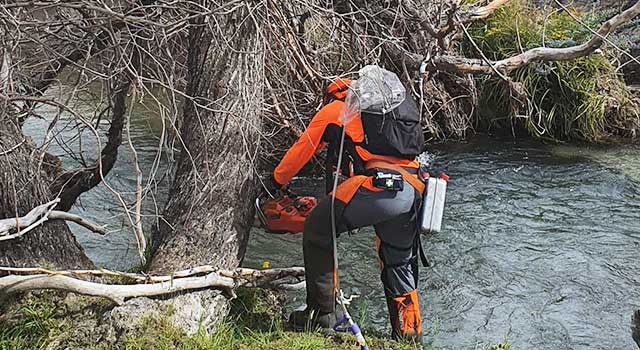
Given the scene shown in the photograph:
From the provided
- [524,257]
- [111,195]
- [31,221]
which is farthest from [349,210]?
[111,195]

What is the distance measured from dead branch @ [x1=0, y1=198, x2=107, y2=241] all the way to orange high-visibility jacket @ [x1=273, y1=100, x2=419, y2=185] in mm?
1175

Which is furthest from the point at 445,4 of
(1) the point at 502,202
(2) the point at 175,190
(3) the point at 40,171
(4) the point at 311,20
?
(3) the point at 40,171

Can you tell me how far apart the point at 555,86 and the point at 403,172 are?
6.21 meters

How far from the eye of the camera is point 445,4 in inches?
260

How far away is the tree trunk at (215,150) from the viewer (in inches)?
166

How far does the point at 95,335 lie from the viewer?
3723mm

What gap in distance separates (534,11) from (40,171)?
26.3 ft

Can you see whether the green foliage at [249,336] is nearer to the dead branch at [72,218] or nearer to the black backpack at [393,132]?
the dead branch at [72,218]

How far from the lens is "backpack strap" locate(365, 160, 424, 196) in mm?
4297

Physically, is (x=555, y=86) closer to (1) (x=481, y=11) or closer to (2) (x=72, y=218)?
(1) (x=481, y=11)

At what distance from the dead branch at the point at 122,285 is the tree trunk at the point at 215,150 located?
150 millimetres

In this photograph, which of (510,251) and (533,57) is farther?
(533,57)

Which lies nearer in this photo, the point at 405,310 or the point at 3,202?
the point at 3,202

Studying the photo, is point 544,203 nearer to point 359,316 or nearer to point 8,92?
point 359,316
